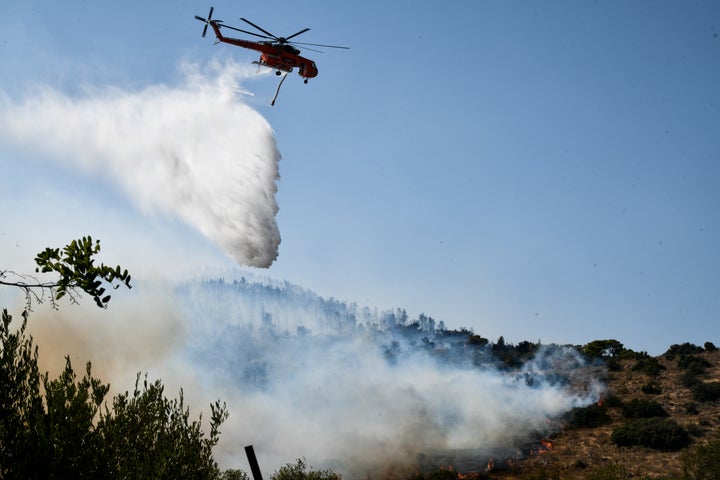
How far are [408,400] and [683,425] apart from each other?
40.6m

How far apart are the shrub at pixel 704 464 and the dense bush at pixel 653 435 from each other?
49.7 feet

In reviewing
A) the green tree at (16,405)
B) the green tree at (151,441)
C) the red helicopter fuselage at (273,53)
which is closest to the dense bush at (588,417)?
the red helicopter fuselage at (273,53)

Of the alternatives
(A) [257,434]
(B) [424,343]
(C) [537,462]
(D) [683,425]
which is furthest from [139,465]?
(B) [424,343]

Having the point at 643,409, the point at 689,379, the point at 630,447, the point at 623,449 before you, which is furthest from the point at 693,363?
the point at 623,449

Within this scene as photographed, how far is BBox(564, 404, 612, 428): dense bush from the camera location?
265 ft

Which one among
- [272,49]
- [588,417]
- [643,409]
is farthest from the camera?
[588,417]

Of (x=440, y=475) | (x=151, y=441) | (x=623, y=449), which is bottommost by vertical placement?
(x=440, y=475)

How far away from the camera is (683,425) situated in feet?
242

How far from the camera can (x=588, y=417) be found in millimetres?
81812

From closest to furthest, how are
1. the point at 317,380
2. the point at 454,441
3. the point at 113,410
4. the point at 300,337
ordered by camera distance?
the point at 113,410 < the point at 454,441 < the point at 317,380 < the point at 300,337

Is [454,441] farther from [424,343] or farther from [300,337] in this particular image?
[300,337]

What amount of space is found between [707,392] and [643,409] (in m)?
9.73

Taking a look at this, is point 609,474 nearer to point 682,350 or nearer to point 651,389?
point 651,389

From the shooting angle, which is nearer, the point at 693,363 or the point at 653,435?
the point at 653,435
